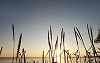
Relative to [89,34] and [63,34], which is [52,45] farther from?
[89,34]

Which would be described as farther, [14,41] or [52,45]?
[52,45]

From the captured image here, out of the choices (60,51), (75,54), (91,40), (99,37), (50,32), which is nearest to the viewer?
(91,40)

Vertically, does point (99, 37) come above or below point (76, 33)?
above

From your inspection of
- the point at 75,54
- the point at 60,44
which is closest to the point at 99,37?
the point at 75,54

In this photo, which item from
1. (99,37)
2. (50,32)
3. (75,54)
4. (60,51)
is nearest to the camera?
(50,32)

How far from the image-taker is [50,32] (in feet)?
21.3

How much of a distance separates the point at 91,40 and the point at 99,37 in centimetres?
2017

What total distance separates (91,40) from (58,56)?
99.6 inches

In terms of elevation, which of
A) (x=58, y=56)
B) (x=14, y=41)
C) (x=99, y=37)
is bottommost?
(x=58, y=56)

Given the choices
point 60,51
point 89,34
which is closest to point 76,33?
point 89,34

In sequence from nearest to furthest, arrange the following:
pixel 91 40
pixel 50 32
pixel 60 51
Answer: pixel 91 40, pixel 50 32, pixel 60 51

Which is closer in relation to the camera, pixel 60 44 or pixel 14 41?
pixel 14 41

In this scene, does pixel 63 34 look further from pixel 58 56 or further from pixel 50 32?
pixel 58 56

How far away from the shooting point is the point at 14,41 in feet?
19.2
